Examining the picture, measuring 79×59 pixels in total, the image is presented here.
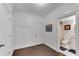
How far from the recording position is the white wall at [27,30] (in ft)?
12.2

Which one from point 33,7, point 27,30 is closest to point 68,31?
point 27,30

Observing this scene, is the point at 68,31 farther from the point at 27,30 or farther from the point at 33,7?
the point at 33,7

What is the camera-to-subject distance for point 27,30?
408 centimetres

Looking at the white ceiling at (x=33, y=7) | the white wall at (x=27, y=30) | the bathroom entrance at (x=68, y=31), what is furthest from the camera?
the bathroom entrance at (x=68, y=31)

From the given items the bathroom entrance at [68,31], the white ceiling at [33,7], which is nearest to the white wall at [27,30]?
the white ceiling at [33,7]

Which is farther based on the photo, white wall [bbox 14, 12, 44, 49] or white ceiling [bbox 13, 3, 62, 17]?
white wall [bbox 14, 12, 44, 49]

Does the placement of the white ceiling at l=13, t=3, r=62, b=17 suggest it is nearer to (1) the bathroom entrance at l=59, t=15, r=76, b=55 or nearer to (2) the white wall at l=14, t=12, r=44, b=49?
(2) the white wall at l=14, t=12, r=44, b=49

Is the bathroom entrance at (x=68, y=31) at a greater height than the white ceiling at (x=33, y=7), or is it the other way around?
the white ceiling at (x=33, y=7)

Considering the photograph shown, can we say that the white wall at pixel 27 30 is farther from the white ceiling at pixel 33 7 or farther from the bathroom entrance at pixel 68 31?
the bathroom entrance at pixel 68 31

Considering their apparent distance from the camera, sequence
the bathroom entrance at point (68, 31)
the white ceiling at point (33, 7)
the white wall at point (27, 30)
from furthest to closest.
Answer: the bathroom entrance at point (68, 31)
the white wall at point (27, 30)
the white ceiling at point (33, 7)

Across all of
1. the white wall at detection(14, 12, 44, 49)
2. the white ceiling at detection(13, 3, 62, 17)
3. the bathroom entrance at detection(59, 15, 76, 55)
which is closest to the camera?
the white ceiling at detection(13, 3, 62, 17)

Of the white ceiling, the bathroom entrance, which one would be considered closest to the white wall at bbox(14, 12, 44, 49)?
the white ceiling

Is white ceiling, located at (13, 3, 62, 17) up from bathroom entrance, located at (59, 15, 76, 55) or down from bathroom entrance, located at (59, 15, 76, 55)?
up

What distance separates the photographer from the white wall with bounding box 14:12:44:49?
3713 millimetres
